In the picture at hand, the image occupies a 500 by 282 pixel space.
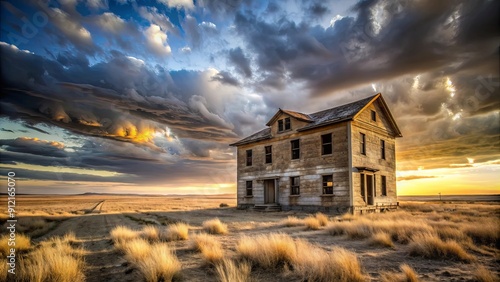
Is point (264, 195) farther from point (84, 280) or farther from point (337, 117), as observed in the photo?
point (84, 280)

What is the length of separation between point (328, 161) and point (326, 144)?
4.09ft

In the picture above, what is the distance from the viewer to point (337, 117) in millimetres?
19344

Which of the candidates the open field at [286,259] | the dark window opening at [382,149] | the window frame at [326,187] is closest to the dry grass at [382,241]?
the open field at [286,259]

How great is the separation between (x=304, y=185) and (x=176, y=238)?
1323cm

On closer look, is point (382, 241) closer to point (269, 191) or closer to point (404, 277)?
point (404, 277)

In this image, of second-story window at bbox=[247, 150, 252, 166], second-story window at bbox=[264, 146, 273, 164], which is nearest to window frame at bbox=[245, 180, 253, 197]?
second-story window at bbox=[247, 150, 252, 166]

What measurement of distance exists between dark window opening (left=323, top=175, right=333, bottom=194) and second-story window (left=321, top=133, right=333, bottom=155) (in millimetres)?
1737

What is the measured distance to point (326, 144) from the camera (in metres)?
19.7

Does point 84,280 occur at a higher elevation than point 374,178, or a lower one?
lower

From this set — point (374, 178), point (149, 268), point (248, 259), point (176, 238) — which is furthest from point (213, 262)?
point (374, 178)

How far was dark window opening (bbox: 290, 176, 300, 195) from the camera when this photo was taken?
70.3 ft

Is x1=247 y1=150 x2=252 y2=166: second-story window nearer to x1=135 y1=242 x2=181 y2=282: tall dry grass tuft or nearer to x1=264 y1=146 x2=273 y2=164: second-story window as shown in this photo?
x1=264 y1=146 x2=273 y2=164: second-story window

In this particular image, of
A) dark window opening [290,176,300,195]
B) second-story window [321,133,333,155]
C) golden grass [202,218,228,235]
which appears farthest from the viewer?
dark window opening [290,176,300,195]

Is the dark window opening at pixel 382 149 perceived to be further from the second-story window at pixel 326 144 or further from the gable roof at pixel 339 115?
the second-story window at pixel 326 144
